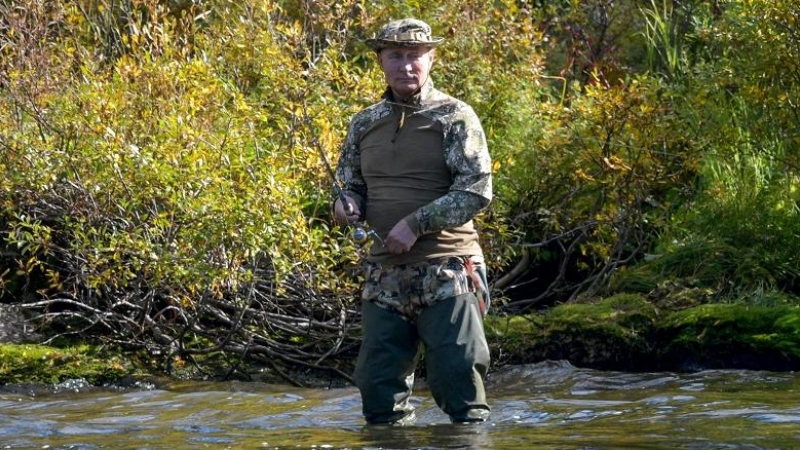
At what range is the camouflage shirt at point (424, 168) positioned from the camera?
5578mm

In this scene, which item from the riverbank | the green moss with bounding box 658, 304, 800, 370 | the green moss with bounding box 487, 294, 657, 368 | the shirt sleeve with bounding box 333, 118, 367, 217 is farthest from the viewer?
the green moss with bounding box 487, 294, 657, 368

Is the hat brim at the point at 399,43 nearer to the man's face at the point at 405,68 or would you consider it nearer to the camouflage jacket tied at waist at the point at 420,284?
the man's face at the point at 405,68

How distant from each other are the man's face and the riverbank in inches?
122

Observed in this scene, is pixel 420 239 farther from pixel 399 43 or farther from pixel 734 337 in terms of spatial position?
pixel 734 337

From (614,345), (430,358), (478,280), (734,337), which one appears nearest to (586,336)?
(614,345)

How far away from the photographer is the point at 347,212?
573 centimetres

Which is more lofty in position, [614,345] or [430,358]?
[430,358]

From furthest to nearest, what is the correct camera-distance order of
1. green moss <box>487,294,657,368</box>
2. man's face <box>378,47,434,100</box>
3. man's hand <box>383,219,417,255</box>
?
1. green moss <box>487,294,657,368</box>
2. man's face <box>378,47,434,100</box>
3. man's hand <box>383,219,417,255</box>

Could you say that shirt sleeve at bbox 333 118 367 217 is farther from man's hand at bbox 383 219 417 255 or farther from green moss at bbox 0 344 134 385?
green moss at bbox 0 344 134 385

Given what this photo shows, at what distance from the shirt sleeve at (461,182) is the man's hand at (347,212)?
0.89ft

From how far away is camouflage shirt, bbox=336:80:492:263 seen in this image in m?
5.58

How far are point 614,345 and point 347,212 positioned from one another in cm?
320

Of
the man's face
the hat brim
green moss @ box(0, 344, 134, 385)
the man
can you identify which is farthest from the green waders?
green moss @ box(0, 344, 134, 385)

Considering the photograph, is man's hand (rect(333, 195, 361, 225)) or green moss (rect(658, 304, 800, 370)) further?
green moss (rect(658, 304, 800, 370))
